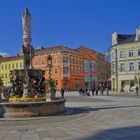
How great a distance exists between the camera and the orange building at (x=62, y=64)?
8112 cm

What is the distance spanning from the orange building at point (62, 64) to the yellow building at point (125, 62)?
52.7 ft

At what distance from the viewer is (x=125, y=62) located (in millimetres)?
66125

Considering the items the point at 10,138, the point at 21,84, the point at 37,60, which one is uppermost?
the point at 37,60

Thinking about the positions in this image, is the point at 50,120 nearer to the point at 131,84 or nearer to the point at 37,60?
the point at 131,84

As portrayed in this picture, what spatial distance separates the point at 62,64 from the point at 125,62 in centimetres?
2061

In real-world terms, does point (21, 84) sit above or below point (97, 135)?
above

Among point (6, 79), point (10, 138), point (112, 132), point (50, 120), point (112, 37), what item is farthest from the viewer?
point (6, 79)

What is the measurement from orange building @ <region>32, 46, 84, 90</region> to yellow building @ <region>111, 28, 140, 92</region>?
16073 mm

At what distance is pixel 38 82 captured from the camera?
20.2 m

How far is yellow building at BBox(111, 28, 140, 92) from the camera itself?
6406cm

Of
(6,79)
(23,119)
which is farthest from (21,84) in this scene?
(6,79)

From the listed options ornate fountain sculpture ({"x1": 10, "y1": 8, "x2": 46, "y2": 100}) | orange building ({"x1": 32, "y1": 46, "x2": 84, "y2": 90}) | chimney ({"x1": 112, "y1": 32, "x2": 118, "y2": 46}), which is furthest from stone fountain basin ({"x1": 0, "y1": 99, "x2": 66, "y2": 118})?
orange building ({"x1": 32, "y1": 46, "x2": 84, "y2": 90})

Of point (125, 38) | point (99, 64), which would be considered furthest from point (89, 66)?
point (125, 38)

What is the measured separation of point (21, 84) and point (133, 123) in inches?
333
